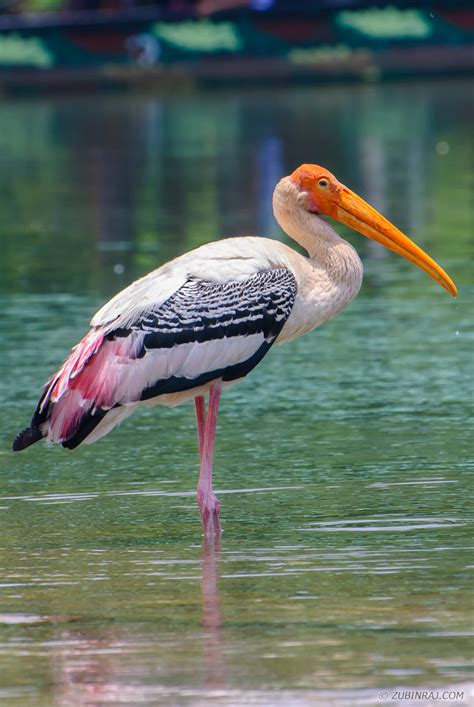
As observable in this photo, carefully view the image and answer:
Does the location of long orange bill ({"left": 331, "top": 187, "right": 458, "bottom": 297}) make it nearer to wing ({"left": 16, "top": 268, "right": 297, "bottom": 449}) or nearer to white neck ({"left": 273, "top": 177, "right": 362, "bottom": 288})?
white neck ({"left": 273, "top": 177, "right": 362, "bottom": 288})

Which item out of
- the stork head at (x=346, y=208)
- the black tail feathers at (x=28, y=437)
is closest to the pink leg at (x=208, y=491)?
the black tail feathers at (x=28, y=437)

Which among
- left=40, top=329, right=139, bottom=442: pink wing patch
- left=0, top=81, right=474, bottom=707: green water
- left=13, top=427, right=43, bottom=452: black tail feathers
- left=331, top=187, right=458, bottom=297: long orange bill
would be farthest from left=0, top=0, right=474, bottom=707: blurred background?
left=331, top=187, right=458, bottom=297: long orange bill

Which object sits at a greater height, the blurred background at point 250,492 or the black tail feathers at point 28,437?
the black tail feathers at point 28,437

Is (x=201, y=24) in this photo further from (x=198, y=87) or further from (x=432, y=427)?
(x=432, y=427)

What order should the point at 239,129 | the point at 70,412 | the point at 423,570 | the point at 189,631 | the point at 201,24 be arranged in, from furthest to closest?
the point at 201,24 < the point at 239,129 < the point at 70,412 < the point at 423,570 < the point at 189,631

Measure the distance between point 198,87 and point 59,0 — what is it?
13998 mm

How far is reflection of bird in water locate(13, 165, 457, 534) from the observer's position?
732 centimetres

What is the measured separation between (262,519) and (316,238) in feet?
4.29

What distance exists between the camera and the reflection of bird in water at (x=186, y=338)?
7316 mm

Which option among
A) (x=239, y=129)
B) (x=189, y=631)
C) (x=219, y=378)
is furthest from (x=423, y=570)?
(x=239, y=129)

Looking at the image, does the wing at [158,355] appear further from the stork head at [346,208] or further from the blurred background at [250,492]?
the stork head at [346,208]

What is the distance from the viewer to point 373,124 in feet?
112

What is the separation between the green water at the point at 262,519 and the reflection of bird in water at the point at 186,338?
0.39 metres

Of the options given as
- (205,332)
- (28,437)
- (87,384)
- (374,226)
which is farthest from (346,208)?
(28,437)
